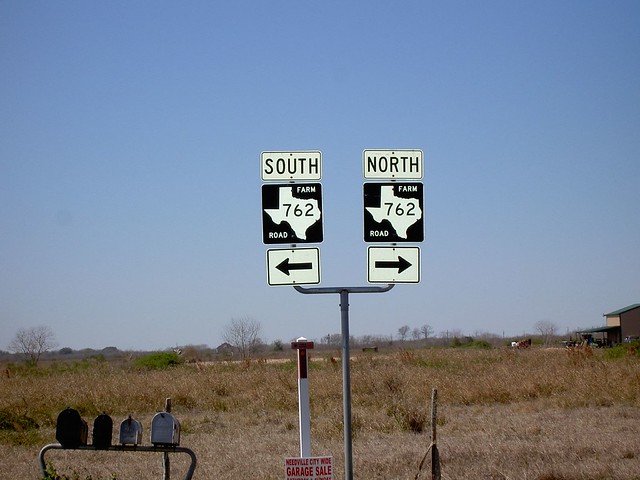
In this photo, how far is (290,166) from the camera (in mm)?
6820

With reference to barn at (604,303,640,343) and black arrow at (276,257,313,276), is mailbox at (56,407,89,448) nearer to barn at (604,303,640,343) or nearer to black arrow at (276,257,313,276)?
black arrow at (276,257,313,276)

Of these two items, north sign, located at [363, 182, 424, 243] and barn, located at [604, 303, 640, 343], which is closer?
north sign, located at [363, 182, 424, 243]

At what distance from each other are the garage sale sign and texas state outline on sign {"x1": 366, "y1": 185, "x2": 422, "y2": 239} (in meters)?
2.02

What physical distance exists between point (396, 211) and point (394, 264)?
456 millimetres

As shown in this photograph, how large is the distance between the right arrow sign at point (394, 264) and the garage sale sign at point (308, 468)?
1.60 metres

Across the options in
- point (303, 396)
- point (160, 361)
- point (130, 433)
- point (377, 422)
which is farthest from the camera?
point (160, 361)

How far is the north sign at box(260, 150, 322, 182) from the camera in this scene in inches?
268

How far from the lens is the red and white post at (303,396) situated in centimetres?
691

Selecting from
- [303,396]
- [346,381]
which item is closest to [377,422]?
[303,396]

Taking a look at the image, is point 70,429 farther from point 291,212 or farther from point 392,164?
point 392,164

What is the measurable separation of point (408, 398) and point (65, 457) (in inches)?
366

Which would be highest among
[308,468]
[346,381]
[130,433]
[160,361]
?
[346,381]

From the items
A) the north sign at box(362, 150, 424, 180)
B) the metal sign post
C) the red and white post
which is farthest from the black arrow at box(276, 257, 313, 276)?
the north sign at box(362, 150, 424, 180)

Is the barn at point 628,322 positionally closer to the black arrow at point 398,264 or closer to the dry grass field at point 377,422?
the dry grass field at point 377,422
